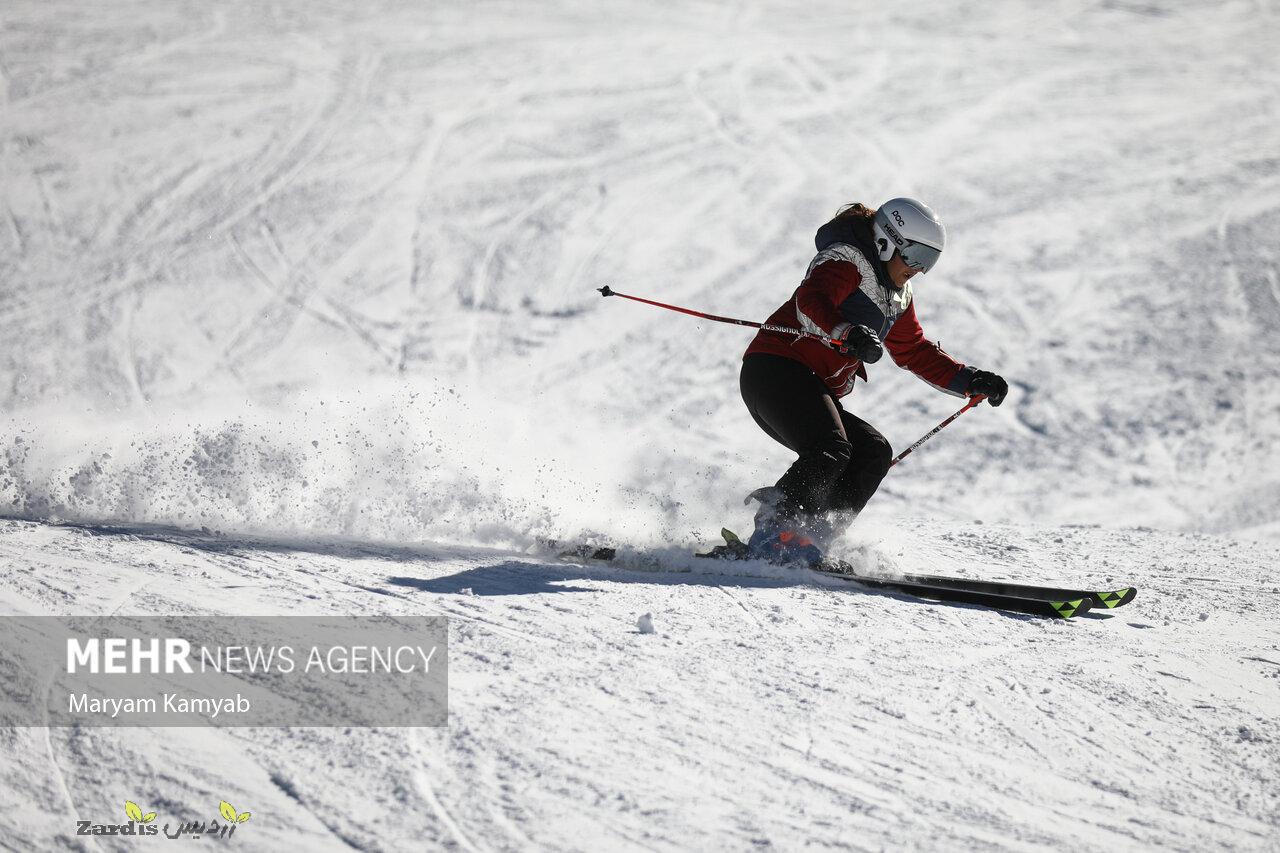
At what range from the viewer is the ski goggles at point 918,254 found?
474 cm

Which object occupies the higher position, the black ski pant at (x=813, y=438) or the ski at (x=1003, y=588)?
the black ski pant at (x=813, y=438)

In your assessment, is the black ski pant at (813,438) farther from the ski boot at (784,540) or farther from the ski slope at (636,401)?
the ski slope at (636,401)

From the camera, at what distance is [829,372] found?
4.93 metres

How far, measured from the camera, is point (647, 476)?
22.5 feet

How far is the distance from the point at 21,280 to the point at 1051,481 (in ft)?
30.4

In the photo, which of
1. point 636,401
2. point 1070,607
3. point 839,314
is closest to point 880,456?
point 839,314

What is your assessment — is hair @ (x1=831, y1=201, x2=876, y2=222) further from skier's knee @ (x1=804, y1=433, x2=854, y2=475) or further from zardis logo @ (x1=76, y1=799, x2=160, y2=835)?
zardis logo @ (x1=76, y1=799, x2=160, y2=835)

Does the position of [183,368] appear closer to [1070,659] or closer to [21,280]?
[21,280]

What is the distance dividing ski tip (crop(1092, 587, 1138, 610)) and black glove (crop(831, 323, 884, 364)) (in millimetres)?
1392

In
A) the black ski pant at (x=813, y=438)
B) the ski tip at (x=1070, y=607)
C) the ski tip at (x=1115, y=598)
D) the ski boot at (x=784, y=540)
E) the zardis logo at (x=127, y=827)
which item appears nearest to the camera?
the zardis logo at (x=127, y=827)

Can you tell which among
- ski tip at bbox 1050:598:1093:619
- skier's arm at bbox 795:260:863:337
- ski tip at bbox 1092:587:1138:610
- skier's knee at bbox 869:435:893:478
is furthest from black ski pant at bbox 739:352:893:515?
ski tip at bbox 1092:587:1138:610

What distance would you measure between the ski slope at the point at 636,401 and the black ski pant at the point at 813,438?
0.35 meters

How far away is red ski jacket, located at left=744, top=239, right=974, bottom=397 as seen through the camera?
186 inches

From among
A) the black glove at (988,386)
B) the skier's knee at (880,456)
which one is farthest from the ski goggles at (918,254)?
the skier's knee at (880,456)
